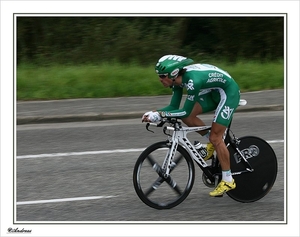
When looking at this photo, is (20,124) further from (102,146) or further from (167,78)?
(167,78)

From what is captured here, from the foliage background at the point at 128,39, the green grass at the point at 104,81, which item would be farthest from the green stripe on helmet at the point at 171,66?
the foliage background at the point at 128,39

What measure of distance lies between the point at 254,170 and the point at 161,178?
118 cm

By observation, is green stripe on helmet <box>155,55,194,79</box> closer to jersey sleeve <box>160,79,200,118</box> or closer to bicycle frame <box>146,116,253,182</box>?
jersey sleeve <box>160,79,200,118</box>

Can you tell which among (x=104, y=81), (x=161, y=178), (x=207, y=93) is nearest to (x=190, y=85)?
(x=207, y=93)

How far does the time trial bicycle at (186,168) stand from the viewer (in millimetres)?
6867

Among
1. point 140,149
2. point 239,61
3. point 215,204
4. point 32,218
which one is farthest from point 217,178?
point 239,61

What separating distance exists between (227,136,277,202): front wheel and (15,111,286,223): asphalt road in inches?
4.8

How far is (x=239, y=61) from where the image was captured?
1845 centimetres

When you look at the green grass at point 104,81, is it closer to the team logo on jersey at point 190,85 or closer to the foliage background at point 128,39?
the foliage background at point 128,39

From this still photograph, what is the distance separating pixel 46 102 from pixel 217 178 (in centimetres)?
733

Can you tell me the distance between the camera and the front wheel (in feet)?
23.8

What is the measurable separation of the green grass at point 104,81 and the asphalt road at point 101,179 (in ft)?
7.38

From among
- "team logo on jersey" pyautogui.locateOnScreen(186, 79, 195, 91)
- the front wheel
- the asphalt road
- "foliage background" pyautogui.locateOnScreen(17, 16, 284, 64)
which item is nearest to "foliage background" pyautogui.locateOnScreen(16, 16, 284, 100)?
"foliage background" pyautogui.locateOnScreen(17, 16, 284, 64)

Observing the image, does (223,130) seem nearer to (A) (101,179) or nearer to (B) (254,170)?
(B) (254,170)
